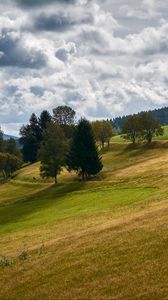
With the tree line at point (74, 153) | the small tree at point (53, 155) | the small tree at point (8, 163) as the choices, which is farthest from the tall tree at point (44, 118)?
the small tree at point (53, 155)

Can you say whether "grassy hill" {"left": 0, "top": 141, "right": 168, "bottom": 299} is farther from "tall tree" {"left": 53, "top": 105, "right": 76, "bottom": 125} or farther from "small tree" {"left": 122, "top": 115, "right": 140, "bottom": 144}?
"tall tree" {"left": 53, "top": 105, "right": 76, "bottom": 125}

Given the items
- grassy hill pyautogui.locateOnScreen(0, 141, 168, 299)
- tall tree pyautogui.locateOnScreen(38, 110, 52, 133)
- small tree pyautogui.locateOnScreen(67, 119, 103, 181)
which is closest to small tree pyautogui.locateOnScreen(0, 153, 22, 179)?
tall tree pyautogui.locateOnScreen(38, 110, 52, 133)

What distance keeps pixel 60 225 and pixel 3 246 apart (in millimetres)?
7547

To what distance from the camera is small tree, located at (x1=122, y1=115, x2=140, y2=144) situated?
144 m

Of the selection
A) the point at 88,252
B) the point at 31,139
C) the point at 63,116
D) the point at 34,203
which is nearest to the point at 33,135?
the point at 31,139

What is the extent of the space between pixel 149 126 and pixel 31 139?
45697mm

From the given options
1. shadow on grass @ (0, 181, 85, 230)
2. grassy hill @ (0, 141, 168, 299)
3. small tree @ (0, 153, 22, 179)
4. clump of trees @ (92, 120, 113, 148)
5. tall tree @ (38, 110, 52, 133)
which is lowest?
shadow on grass @ (0, 181, 85, 230)

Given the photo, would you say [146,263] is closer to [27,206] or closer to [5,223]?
[5,223]

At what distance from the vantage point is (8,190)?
371 ft

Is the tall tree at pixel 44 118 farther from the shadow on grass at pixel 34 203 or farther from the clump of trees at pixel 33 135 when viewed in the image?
the shadow on grass at pixel 34 203

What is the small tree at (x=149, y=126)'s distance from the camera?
143 metres

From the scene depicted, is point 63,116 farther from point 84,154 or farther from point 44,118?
point 84,154

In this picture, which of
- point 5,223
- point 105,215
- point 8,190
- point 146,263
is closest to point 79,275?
point 146,263

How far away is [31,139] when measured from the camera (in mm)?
168375
